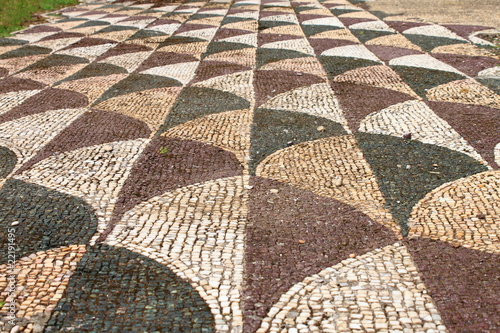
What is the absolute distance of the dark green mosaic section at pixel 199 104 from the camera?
25.9ft

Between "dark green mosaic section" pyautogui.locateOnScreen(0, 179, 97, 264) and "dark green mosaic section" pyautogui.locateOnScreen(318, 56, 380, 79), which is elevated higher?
"dark green mosaic section" pyautogui.locateOnScreen(0, 179, 97, 264)

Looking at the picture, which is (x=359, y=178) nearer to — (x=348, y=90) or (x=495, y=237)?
(x=495, y=237)

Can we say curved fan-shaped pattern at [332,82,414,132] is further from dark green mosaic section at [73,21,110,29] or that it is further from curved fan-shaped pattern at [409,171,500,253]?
dark green mosaic section at [73,21,110,29]

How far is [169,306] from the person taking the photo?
3764 mm

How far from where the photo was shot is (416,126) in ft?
23.7

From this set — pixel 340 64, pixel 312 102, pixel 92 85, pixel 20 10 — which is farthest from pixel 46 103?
pixel 20 10

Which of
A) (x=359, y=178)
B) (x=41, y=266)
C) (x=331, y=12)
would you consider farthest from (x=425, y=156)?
(x=331, y=12)

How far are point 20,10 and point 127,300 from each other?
17950mm

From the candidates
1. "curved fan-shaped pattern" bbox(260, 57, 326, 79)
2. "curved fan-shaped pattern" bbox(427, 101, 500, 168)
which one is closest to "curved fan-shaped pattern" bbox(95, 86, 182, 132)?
"curved fan-shaped pattern" bbox(260, 57, 326, 79)

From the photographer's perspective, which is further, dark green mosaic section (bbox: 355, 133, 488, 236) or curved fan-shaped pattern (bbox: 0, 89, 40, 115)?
curved fan-shaped pattern (bbox: 0, 89, 40, 115)

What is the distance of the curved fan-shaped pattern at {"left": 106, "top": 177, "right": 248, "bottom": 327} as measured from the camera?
4.09 meters

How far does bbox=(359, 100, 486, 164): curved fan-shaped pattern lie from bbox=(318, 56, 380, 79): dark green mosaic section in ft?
7.88

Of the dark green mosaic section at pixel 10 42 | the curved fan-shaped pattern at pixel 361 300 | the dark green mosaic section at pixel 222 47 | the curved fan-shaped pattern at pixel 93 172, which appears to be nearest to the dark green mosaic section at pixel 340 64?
the dark green mosaic section at pixel 222 47

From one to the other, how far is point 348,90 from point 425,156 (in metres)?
3.17
